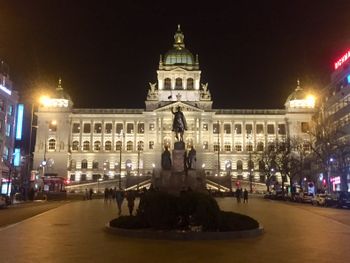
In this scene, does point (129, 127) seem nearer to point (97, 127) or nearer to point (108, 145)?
point (108, 145)

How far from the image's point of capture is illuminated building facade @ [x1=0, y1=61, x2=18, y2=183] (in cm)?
8331

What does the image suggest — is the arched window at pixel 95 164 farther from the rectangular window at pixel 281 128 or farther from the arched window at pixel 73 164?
the rectangular window at pixel 281 128

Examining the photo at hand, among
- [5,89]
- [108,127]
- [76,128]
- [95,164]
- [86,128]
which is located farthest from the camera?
[108,127]

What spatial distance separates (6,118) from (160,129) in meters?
71.9

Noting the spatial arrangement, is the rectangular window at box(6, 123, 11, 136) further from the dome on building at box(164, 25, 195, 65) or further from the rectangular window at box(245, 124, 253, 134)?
the rectangular window at box(245, 124, 253, 134)

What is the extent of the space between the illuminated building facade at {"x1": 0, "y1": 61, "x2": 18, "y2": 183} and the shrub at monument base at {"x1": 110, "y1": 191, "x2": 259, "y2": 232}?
215 feet

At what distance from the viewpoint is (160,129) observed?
152m

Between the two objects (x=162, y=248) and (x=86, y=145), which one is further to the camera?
(x=86, y=145)

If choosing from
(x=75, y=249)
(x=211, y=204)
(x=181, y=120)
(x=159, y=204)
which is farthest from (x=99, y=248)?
(x=181, y=120)

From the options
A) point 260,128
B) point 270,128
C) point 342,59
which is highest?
point 342,59

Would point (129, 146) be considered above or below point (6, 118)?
above

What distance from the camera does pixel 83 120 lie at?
522 ft

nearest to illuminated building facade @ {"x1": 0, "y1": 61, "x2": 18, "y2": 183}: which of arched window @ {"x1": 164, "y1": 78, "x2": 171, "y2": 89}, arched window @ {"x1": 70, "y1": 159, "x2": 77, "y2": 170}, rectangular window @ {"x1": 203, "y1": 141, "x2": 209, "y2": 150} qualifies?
arched window @ {"x1": 70, "y1": 159, "x2": 77, "y2": 170}

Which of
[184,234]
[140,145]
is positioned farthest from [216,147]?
[184,234]
